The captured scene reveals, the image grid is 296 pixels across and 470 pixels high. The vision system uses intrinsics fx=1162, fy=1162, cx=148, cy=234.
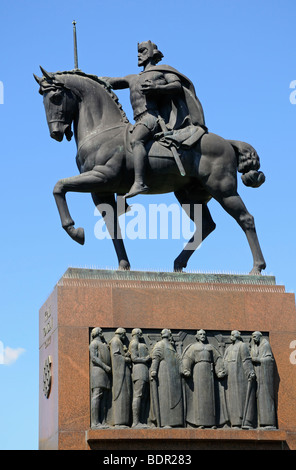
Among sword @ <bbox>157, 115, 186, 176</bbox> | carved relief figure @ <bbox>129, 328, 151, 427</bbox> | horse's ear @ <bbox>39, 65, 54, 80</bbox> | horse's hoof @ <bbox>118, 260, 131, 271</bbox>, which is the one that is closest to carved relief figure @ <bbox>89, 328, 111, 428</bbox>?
carved relief figure @ <bbox>129, 328, 151, 427</bbox>

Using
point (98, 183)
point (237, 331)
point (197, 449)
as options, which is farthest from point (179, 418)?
point (98, 183)

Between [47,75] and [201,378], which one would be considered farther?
[47,75]

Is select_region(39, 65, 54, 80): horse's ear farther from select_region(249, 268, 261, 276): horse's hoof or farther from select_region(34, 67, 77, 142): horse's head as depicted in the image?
select_region(249, 268, 261, 276): horse's hoof

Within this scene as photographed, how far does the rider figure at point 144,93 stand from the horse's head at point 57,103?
3.21ft

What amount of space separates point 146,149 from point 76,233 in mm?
2122

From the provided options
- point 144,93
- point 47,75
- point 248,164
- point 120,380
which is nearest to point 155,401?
point 120,380

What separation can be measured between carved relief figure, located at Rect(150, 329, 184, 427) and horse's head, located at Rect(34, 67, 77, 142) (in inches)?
189

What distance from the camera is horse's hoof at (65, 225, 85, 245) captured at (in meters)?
21.7

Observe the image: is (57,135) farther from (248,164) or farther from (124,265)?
(248,164)

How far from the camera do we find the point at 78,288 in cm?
2077

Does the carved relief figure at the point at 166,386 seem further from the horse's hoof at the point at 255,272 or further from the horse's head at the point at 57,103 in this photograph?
the horse's head at the point at 57,103

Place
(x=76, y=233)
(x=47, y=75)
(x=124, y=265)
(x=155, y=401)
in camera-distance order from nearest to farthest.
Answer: (x=155, y=401)
(x=76, y=233)
(x=124, y=265)
(x=47, y=75)

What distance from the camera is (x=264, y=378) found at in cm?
2081

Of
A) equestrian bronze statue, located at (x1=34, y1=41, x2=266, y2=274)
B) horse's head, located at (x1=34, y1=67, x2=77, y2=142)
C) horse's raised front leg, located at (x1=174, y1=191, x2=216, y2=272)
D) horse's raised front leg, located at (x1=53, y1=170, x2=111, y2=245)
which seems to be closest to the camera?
horse's raised front leg, located at (x1=53, y1=170, x2=111, y2=245)
